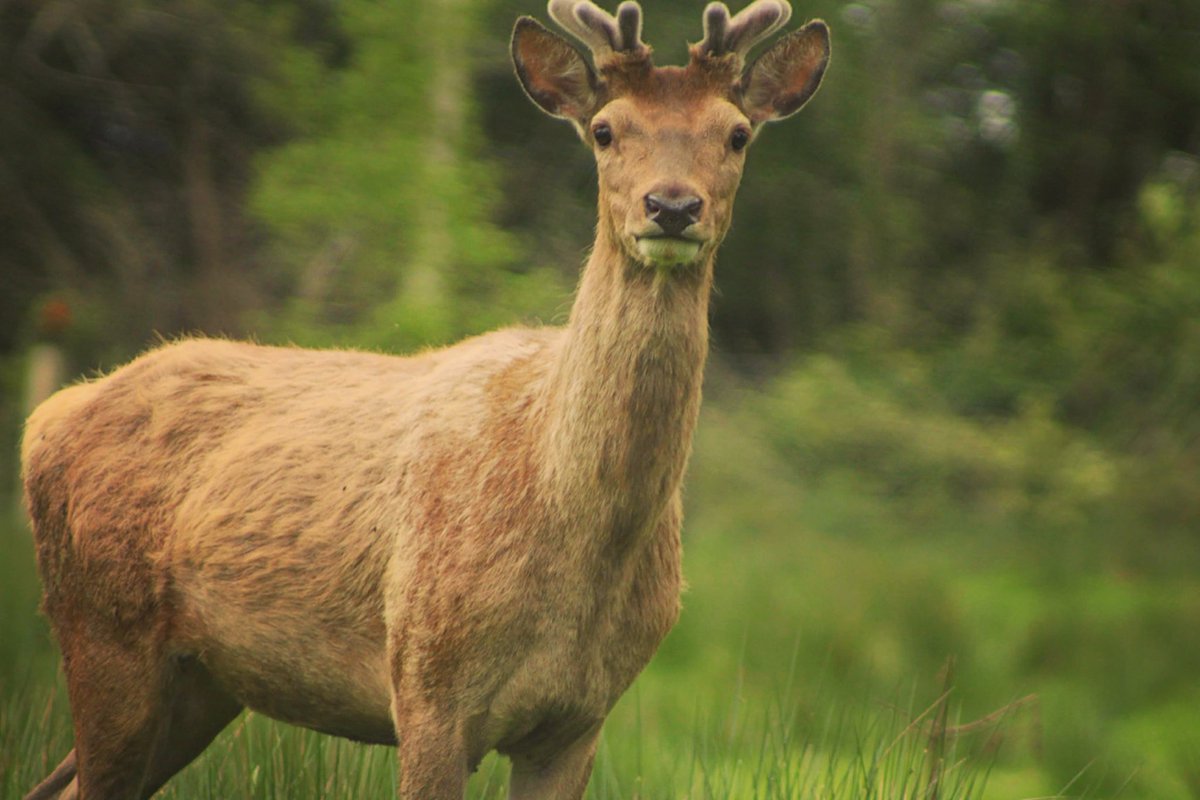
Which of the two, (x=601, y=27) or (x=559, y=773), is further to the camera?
(x=559, y=773)

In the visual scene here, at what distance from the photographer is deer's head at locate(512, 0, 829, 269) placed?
4172 millimetres

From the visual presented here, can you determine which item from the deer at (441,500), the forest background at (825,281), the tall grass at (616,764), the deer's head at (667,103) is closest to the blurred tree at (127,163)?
the forest background at (825,281)

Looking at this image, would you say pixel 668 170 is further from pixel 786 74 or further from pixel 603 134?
pixel 786 74

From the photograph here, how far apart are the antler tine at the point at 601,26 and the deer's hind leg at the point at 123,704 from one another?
2.36 m

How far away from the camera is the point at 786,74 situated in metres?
4.79

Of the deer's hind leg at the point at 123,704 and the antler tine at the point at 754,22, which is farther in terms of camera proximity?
the deer's hind leg at the point at 123,704

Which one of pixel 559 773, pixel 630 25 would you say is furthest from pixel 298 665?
pixel 630 25

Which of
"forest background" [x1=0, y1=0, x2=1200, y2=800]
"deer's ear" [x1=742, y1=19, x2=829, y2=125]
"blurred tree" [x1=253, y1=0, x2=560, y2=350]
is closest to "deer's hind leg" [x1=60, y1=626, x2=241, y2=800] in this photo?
"forest background" [x1=0, y1=0, x2=1200, y2=800]

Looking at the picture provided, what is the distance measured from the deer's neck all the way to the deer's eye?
0.28 m

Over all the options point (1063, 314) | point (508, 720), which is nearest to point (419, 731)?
point (508, 720)

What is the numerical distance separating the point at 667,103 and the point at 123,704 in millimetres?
2568

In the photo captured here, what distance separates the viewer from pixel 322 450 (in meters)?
5.00

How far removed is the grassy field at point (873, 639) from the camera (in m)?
5.38

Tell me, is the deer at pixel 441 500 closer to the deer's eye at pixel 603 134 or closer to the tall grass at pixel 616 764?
the deer's eye at pixel 603 134
